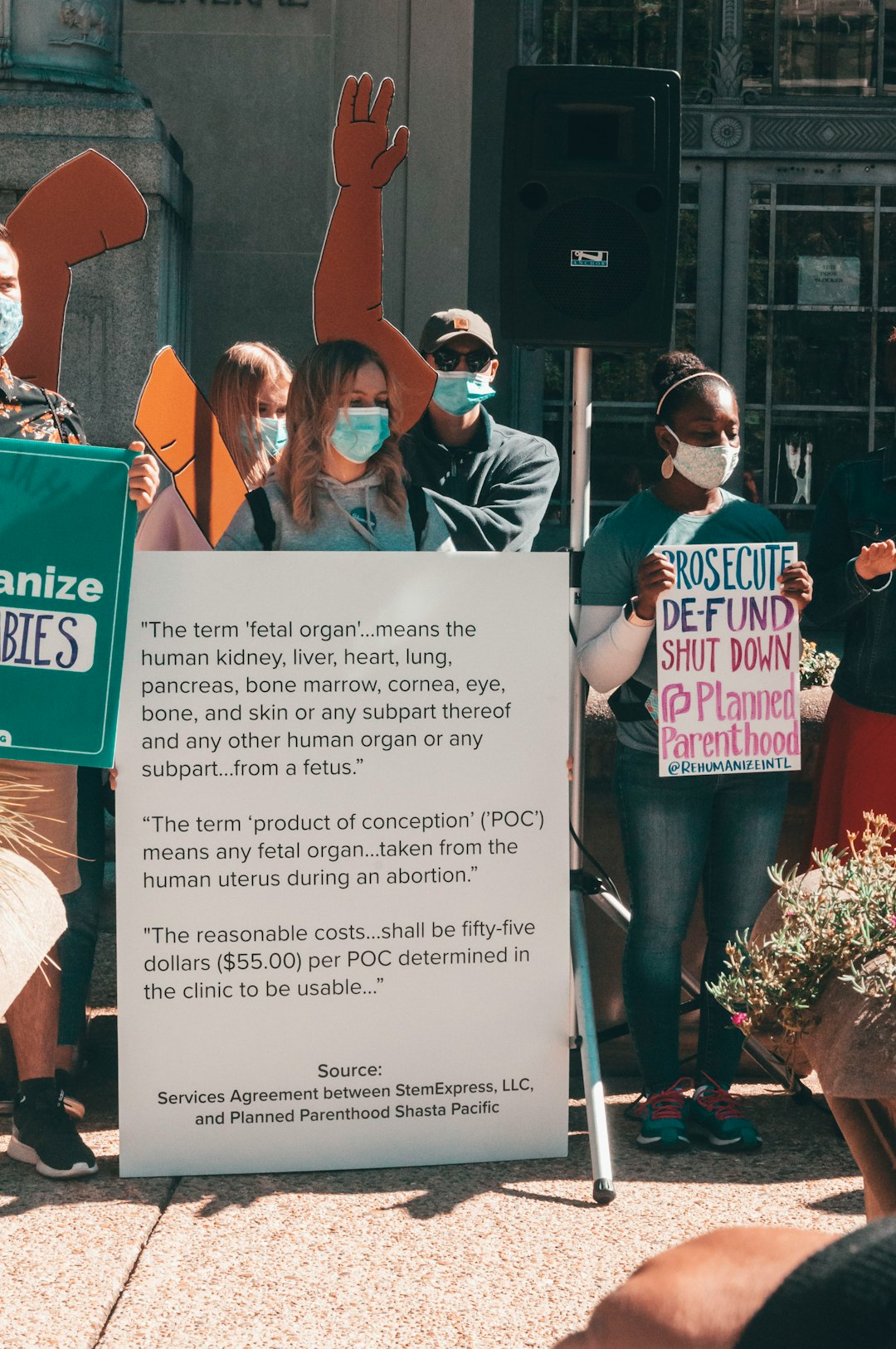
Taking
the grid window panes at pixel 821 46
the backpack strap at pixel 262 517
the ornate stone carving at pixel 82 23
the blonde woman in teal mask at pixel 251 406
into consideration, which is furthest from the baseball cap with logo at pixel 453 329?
the grid window panes at pixel 821 46

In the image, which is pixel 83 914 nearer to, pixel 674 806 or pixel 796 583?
pixel 674 806

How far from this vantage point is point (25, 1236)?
3197mm

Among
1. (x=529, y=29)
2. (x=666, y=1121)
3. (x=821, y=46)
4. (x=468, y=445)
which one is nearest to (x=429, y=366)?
(x=468, y=445)

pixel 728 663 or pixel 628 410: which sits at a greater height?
pixel 628 410

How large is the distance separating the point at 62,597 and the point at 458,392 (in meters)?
1.36

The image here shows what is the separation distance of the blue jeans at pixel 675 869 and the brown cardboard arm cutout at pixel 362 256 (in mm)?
1159

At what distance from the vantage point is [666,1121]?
3.71 meters

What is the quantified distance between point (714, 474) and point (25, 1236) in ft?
7.71

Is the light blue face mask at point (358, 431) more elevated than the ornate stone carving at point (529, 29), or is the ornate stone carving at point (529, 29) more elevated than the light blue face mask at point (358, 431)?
the ornate stone carving at point (529, 29)

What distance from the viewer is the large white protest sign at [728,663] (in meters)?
3.56

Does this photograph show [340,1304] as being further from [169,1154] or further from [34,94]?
[34,94]

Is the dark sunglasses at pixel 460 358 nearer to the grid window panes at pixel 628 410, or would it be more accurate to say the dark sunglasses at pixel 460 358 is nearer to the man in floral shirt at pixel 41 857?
the man in floral shirt at pixel 41 857

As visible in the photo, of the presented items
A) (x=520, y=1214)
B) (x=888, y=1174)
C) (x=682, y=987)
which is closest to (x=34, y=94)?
(x=682, y=987)

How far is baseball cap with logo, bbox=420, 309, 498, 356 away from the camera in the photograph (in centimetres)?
413
